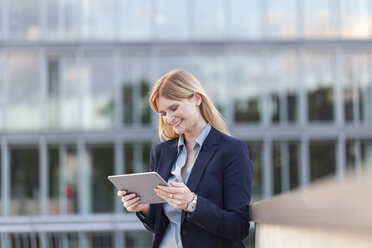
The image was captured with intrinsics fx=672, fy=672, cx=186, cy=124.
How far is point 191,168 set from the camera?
3.53 m

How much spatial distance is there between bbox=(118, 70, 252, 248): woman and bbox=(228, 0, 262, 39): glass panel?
60.6 ft

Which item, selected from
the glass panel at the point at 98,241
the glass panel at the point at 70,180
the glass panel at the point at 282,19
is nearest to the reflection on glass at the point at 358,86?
the glass panel at the point at 282,19

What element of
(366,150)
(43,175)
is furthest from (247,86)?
(43,175)

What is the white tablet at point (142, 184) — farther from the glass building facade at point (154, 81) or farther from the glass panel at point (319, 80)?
the glass panel at point (319, 80)

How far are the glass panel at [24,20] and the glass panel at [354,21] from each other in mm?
9981

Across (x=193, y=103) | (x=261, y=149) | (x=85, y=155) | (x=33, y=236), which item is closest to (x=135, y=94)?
(x=85, y=155)

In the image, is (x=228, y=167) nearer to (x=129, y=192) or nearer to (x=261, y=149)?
(x=129, y=192)

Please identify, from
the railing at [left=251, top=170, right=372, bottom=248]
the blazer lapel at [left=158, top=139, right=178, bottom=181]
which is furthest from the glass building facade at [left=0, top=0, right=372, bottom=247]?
the railing at [left=251, top=170, right=372, bottom=248]

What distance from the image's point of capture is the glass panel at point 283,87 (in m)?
21.9

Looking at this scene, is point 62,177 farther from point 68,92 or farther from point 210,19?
point 210,19

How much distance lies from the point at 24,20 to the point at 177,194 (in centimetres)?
1957

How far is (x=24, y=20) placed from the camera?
21719 mm

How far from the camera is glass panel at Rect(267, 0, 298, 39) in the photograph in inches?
863

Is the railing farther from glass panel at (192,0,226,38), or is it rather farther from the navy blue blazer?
glass panel at (192,0,226,38)
